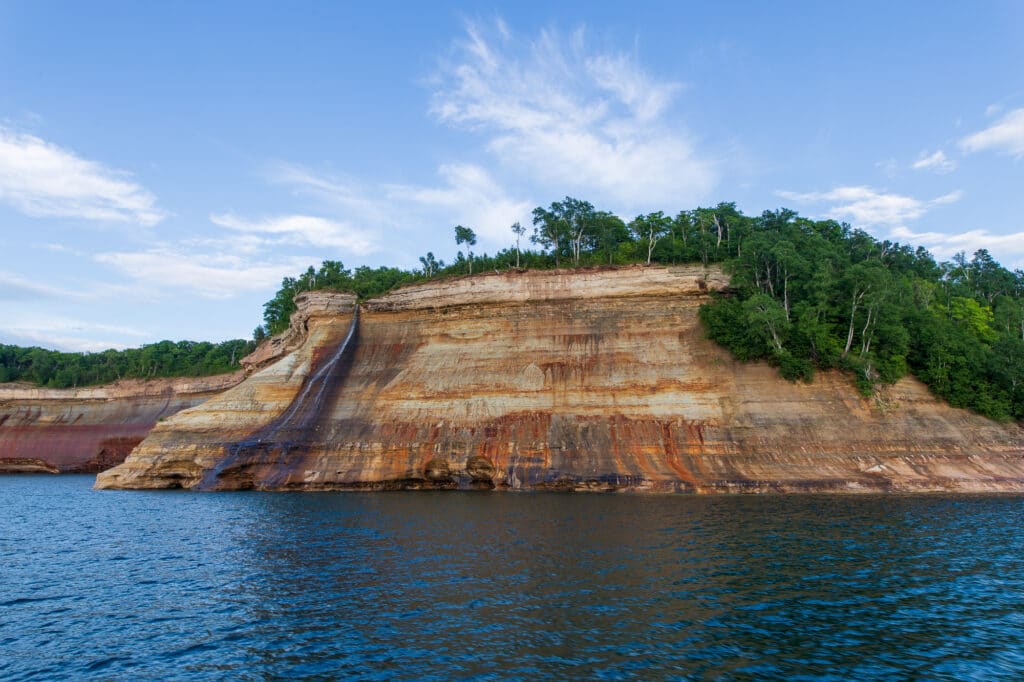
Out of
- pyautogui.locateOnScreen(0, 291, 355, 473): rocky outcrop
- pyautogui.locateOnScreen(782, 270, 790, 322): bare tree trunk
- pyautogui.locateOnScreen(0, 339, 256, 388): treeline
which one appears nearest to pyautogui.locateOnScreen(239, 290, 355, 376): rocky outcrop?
pyautogui.locateOnScreen(0, 291, 355, 473): rocky outcrop

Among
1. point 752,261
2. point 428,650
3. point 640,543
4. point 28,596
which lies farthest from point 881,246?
point 28,596

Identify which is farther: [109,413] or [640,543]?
[109,413]

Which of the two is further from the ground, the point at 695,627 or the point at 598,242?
the point at 598,242

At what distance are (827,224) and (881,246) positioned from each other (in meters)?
6.22

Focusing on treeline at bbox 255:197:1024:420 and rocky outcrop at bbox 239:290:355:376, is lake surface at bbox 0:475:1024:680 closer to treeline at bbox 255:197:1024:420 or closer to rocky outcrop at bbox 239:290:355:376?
treeline at bbox 255:197:1024:420

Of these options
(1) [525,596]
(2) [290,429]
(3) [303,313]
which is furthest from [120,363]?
(1) [525,596]

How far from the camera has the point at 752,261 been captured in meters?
47.8

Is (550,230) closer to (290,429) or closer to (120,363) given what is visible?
(290,429)

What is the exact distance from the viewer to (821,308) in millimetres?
43406

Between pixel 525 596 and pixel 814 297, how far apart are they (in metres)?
37.5

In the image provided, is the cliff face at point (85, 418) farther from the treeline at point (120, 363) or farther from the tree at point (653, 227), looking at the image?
the tree at point (653, 227)

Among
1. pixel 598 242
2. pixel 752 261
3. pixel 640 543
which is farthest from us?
pixel 598 242

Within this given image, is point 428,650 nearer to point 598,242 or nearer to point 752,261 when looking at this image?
point 752,261

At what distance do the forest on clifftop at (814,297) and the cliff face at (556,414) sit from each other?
173cm
